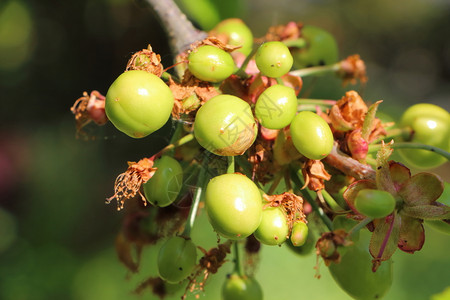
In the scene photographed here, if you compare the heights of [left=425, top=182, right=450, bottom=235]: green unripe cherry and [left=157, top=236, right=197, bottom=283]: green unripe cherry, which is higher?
[left=425, top=182, right=450, bottom=235]: green unripe cherry

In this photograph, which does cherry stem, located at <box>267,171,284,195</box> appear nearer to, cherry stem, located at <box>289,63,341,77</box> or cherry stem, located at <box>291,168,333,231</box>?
cherry stem, located at <box>291,168,333,231</box>

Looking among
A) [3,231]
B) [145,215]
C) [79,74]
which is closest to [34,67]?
[79,74]

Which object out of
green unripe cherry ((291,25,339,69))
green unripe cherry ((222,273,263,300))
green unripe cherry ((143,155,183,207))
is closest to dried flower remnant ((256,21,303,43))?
green unripe cherry ((291,25,339,69))

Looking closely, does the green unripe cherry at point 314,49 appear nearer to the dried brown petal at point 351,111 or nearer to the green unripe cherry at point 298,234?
the dried brown petal at point 351,111

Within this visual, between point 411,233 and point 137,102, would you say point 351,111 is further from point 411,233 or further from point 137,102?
point 137,102

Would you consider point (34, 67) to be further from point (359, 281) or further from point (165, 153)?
point (359, 281)

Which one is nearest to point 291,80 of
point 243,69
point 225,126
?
point 243,69
